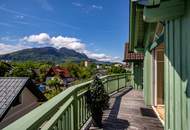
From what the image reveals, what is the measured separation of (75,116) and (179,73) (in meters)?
1.88

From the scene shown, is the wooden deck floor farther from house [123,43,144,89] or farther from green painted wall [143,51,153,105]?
house [123,43,144,89]

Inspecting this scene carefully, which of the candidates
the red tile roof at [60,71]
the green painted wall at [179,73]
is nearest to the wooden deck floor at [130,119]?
the green painted wall at [179,73]

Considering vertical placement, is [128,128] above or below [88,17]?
below

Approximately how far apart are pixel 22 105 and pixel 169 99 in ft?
46.6

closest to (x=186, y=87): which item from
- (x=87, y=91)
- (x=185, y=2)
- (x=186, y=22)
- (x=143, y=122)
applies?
(x=186, y=22)

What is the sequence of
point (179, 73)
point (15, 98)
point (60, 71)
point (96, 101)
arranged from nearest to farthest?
point (179, 73), point (96, 101), point (15, 98), point (60, 71)

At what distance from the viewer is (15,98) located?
14.3 metres

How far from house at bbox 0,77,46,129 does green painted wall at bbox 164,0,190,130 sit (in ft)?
35.3

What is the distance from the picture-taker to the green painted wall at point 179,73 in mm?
2584

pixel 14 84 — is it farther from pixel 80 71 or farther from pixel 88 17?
pixel 80 71

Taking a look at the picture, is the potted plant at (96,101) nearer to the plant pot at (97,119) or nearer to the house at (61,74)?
the plant pot at (97,119)

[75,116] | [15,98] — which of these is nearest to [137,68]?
[15,98]

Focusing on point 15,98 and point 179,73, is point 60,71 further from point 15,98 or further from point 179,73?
point 179,73

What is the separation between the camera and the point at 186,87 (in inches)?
104
